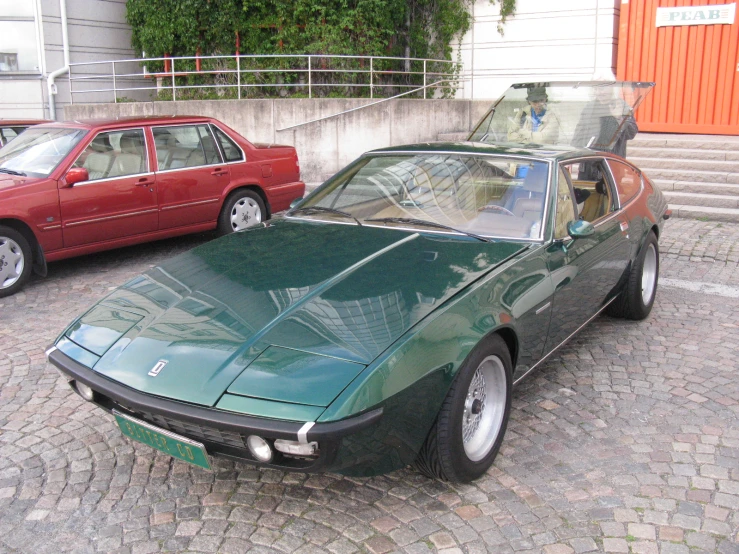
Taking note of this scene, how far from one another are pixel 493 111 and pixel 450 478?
22.6 ft

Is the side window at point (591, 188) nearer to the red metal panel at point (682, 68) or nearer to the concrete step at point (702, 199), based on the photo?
the concrete step at point (702, 199)

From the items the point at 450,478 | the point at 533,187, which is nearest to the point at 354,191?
the point at 533,187

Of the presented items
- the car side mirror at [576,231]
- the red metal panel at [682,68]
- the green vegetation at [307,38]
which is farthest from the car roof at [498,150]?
the green vegetation at [307,38]

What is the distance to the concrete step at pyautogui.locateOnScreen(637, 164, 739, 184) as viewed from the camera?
9.84 m

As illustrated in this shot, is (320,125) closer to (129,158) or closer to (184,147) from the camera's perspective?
(184,147)

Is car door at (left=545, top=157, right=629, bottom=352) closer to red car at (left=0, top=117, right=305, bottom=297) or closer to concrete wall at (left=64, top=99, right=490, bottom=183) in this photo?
red car at (left=0, top=117, right=305, bottom=297)

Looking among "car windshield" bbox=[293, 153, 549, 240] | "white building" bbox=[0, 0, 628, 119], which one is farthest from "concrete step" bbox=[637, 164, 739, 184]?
"car windshield" bbox=[293, 153, 549, 240]

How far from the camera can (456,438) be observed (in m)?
3.08

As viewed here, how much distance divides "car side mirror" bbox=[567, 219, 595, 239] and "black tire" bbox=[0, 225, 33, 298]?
4858 mm

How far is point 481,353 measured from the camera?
320 cm

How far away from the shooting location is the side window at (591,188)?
14.9 feet

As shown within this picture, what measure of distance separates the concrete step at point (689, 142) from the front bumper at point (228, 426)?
980 cm

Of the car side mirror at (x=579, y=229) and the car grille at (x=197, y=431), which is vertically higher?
the car side mirror at (x=579, y=229)

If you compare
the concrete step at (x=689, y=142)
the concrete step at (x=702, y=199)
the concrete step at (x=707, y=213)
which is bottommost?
the concrete step at (x=707, y=213)
